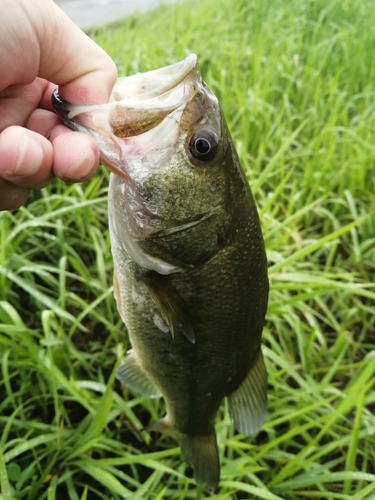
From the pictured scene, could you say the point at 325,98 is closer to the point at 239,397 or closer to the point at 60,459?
the point at 239,397

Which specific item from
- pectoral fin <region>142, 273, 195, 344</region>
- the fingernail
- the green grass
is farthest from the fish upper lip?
the green grass

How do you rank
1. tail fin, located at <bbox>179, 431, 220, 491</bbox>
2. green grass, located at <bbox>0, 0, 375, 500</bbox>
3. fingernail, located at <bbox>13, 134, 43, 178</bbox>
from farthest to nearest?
green grass, located at <bbox>0, 0, 375, 500</bbox> < tail fin, located at <bbox>179, 431, 220, 491</bbox> < fingernail, located at <bbox>13, 134, 43, 178</bbox>

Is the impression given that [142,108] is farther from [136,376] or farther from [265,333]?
[265,333]

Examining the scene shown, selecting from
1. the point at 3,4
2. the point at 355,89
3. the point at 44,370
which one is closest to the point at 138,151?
the point at 3,4

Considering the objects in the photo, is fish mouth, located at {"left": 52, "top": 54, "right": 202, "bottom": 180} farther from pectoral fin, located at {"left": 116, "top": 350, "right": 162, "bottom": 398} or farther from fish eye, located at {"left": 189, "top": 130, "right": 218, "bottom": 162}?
pectoral fin, located at {"left": 116, "top": 350, "right": 162, "bottom": 398}

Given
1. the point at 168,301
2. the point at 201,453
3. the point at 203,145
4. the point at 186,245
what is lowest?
the point at 201,453

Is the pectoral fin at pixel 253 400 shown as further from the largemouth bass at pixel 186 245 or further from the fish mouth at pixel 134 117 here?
the fish mouth at pixel 134 117


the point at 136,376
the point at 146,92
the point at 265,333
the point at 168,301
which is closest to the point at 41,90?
the point at 146,92
